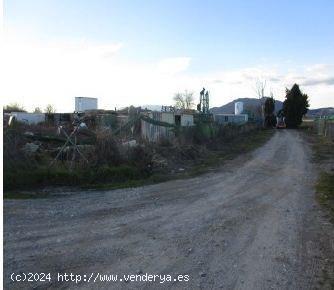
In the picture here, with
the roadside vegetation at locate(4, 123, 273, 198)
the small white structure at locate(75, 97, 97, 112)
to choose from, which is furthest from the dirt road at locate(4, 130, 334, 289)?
the small white structure at locate(75, 97, 97, 112)

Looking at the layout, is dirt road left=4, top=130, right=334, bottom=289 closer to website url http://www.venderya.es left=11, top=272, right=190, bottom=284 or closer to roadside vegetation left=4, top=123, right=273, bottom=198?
website url http://www.venderya.es left=11, top=272, right=190, bottom=284

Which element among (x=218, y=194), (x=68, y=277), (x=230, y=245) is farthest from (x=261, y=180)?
(x=68, y=277)

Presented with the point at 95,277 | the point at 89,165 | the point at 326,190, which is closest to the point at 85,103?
the point at 89,165

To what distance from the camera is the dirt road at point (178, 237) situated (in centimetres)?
622

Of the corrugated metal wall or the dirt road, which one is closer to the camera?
the dirt road

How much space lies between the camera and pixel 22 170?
13.0 m

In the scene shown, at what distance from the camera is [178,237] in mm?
7945

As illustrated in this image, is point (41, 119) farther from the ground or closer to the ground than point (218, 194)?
farther from the ground

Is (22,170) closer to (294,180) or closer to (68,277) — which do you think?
(68,277)

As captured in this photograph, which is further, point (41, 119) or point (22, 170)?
point (41, 119)

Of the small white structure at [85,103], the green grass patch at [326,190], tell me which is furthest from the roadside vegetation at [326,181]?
the small white structure at [85,103]

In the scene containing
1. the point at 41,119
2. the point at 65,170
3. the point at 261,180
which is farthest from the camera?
the point at 41,119

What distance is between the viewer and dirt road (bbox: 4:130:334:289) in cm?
622

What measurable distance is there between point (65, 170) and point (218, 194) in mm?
4713
